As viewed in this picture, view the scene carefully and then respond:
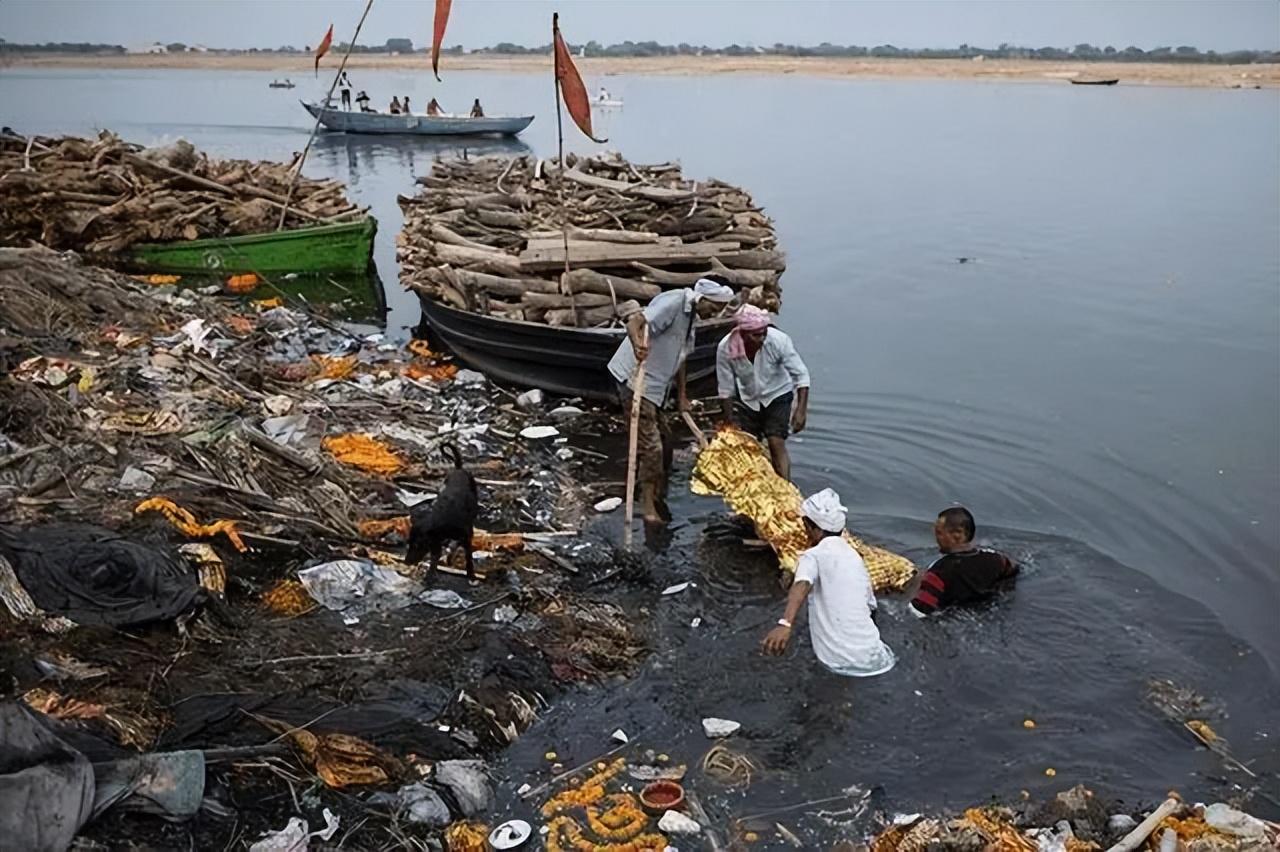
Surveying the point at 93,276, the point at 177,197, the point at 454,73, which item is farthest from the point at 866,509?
the point at 454,73

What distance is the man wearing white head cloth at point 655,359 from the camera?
8.58 meters

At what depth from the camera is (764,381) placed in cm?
880

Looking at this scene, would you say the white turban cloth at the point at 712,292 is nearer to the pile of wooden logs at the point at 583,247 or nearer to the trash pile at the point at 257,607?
the trash pile at the point at 257,607

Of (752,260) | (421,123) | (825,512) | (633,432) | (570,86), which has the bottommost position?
(633,432)

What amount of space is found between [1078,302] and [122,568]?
1764 cm

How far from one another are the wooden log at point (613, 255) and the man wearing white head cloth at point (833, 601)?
5996mm

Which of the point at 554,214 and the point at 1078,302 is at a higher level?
the point at 554,214

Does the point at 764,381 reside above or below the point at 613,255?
below

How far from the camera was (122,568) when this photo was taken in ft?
20.0

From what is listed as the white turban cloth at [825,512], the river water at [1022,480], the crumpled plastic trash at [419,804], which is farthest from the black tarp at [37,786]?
the white turban cloth at [825,512]

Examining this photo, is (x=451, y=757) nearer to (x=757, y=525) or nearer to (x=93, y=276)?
(x=757, y=525)

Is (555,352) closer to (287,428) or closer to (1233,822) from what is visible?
(287,428)

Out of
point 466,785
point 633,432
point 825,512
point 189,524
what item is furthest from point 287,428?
point 825,512

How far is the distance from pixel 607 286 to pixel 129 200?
11588 mm
